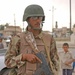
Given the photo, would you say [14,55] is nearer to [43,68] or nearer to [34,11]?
[43,68]

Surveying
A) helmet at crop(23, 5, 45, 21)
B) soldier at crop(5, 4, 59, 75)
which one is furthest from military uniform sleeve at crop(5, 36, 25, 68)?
helmet at crop(23, 5, 45, 21)

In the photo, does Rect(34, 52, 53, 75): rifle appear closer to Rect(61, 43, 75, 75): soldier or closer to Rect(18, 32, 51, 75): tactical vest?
Rect(18, 32, 51, 75): tactical vest

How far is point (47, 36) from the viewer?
306 cm

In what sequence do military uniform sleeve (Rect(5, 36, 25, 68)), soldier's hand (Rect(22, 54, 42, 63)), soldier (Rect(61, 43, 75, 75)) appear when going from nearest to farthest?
1. soldier's hand (Rect(22, 54, 42, 63))
2. military uniform sleeve (Rect(5, 36, 25, 68))
3. soldier (Rect(61, 43, 75, 75))

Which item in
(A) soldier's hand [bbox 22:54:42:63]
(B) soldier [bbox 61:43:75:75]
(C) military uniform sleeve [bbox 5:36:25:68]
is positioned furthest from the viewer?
(B) soldier [bbox 61:43:75:75]

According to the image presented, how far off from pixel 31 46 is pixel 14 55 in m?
0.19

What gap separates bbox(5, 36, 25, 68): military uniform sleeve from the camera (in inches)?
113

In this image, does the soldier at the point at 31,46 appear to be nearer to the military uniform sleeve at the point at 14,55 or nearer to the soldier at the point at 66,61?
the military uniform sleeve at the point at 14,55

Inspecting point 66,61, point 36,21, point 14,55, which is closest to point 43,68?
point 14,55

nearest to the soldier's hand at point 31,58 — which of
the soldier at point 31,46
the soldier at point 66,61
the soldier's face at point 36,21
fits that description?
the soldier at point 31,46

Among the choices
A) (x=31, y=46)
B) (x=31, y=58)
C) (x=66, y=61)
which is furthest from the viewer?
(x=66, y=61)

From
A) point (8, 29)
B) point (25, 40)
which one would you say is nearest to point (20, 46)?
point (25, 40)

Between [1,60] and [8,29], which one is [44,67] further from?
Answer: [8,29]

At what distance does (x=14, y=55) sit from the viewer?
9.64 feet
